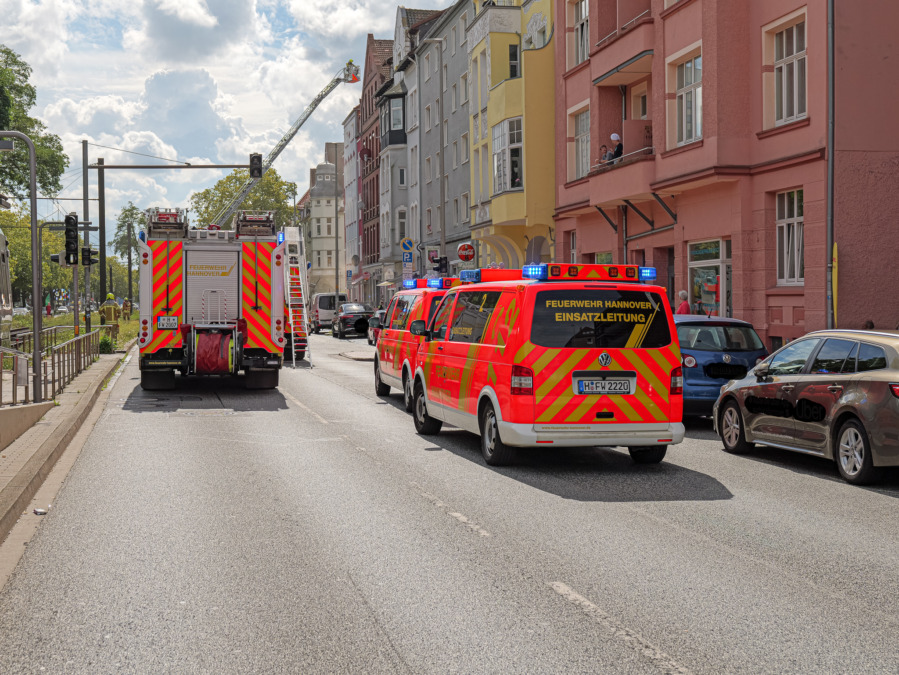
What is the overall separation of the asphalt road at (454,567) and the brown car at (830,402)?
0.35 metres

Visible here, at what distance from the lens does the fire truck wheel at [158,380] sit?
20.9 m

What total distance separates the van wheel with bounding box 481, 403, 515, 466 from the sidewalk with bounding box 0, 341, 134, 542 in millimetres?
4291

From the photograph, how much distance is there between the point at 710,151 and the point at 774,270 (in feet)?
9.17

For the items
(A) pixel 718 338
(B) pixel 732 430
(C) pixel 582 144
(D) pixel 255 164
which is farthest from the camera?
(D) pixel 255 164

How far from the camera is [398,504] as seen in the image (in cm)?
905

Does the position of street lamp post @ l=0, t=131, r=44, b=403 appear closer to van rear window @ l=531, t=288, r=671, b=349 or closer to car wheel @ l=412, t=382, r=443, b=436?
car wheel @ l=412, t=382, r=443, b=436

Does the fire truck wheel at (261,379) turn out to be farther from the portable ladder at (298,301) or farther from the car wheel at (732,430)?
the car wheel at (732,430)

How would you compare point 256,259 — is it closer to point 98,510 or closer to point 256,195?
point 98,510

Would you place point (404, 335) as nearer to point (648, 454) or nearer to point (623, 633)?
point (648, 454)

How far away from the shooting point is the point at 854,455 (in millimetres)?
10359

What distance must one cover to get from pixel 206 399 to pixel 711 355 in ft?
29.8

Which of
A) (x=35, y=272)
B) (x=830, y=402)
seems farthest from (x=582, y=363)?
(x=35, y=272)

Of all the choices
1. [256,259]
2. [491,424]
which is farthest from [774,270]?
[491,424]

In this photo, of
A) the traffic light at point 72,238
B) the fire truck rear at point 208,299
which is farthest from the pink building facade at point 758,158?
the traffic light at point 72,238
